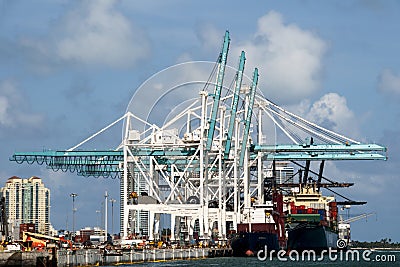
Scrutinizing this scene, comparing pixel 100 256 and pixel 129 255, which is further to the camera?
pixel 129 255

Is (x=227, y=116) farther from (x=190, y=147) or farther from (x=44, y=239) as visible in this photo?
(x=44, y=239)

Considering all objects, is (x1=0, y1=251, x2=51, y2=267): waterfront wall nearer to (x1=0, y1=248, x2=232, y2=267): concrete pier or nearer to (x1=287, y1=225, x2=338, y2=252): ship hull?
(x1=0, y1=248, x2=232, y2=267): concrete pier

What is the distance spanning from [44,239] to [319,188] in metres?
77.2

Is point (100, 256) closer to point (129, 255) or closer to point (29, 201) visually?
point (129, 255)

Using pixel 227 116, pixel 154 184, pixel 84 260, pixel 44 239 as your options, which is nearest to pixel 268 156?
pixel 227 116

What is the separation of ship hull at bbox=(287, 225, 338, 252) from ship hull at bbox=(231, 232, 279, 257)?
14707mm

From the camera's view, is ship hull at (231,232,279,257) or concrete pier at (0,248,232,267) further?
ship hull at (231,232,279,257)

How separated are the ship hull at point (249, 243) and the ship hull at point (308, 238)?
579 inches

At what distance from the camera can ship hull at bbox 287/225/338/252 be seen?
130 metres

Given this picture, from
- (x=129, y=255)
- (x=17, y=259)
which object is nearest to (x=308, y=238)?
(x=129, y=255)

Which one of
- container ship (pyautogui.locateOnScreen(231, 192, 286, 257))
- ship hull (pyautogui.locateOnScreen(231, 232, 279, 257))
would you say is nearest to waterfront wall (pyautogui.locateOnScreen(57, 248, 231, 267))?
ship hull (pyautogui.locateOnScreen(231, 232, 279, 257))

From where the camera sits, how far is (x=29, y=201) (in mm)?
161375

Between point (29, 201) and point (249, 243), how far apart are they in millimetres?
59411

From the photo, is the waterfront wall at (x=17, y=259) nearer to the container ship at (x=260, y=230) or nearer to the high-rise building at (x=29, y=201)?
the container ship at (x=260, y=230)
